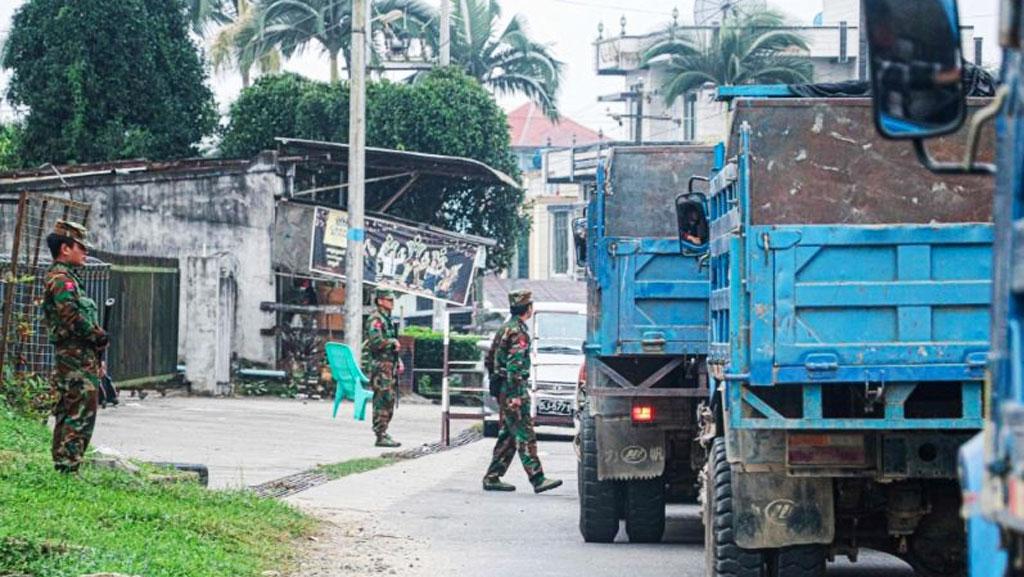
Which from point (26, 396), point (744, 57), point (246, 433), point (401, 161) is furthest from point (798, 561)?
point (744, 57)

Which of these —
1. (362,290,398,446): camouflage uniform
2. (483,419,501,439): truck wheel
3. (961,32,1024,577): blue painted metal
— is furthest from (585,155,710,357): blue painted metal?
Answer: (483,419,501,439): truck wheel

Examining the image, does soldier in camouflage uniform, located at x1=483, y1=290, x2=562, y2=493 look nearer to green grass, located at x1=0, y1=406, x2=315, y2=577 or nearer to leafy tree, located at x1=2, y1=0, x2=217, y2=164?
green grass, located at x1=0, y1=406, x2=315, y2=577

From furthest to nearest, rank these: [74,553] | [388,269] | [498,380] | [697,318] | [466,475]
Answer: [388,269], [466,475], [498,380], [697,318], [74,553]

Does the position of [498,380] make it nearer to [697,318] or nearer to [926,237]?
[697,318]

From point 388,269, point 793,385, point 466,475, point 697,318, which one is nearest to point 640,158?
point 697,318

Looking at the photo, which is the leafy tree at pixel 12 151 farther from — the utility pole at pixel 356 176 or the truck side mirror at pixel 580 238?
the truck side mirror at pixel 580 238

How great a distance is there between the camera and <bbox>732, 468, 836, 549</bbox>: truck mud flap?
8.61 meters

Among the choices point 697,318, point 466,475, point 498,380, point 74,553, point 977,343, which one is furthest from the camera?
point 466,475

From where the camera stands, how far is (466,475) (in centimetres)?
1891

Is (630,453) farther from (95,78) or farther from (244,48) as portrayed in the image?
(244,48)

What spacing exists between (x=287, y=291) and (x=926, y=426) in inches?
969

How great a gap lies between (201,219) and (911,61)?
2642 centimetres

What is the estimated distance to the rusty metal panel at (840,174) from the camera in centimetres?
866

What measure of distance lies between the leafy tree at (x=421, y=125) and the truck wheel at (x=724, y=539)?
29.2 meters
